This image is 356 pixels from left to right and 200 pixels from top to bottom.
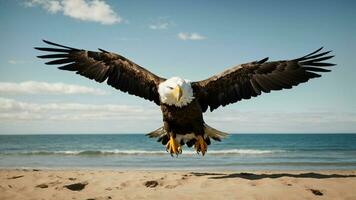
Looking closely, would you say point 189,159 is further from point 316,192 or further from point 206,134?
point 316,192

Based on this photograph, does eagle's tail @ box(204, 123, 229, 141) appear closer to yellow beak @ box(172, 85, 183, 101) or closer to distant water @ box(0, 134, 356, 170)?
yellow beak @ box(172, 85, 183, 101)

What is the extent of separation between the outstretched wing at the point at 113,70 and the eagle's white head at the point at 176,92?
1.50 feet

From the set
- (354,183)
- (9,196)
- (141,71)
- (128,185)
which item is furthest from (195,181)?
(9,196)

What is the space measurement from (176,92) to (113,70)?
1.57 meters

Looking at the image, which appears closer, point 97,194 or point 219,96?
point 97,194

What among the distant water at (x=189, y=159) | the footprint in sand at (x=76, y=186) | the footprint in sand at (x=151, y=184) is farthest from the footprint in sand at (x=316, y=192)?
the distant water at (x=189, y=159)

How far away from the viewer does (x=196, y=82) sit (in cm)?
Result: 727

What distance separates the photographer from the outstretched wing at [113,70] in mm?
7309

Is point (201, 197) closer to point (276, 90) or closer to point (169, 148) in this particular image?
point (169, 148)

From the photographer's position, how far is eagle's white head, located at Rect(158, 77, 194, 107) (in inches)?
258

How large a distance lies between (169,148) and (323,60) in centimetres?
332

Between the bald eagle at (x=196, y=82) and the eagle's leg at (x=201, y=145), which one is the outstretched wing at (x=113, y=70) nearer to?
the bald eagle at (x=196, y=82)

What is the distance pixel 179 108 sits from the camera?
6.85 m

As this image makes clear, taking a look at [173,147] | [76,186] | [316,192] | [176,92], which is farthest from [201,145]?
[76,186]
